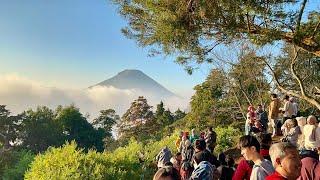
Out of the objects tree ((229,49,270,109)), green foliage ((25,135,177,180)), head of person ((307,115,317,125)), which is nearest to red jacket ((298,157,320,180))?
head of person ((307,115,317,125))

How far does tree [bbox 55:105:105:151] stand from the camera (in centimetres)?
7056

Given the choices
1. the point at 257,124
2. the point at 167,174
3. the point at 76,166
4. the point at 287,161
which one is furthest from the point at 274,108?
the point at 167,174

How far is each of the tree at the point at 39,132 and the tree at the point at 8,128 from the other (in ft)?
3.96

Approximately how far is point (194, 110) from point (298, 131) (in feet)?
107

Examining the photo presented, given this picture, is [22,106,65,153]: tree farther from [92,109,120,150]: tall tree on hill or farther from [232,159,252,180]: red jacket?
[232,159,252,180]: red jacket

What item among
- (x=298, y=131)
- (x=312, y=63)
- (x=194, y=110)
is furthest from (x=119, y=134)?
(x=298, y=131)

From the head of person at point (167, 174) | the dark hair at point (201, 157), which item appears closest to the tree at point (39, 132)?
the dark hair at point (201, 157)

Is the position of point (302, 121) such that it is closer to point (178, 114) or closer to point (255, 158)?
point (255, 158)

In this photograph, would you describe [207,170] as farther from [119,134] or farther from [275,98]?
[119,134]

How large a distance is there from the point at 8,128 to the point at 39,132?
4.56 metres

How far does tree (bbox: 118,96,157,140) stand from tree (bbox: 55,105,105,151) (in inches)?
154

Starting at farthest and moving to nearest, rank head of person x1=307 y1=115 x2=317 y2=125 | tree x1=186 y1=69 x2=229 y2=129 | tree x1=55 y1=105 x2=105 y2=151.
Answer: tree x1=55 y1=105 x2=105 y2=151, tree x1=186 y1=69 x2=229 y2=129, head of person x1=307 y1=115 x2=317 y2=125

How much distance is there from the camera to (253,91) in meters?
37.4

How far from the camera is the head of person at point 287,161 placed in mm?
3545
